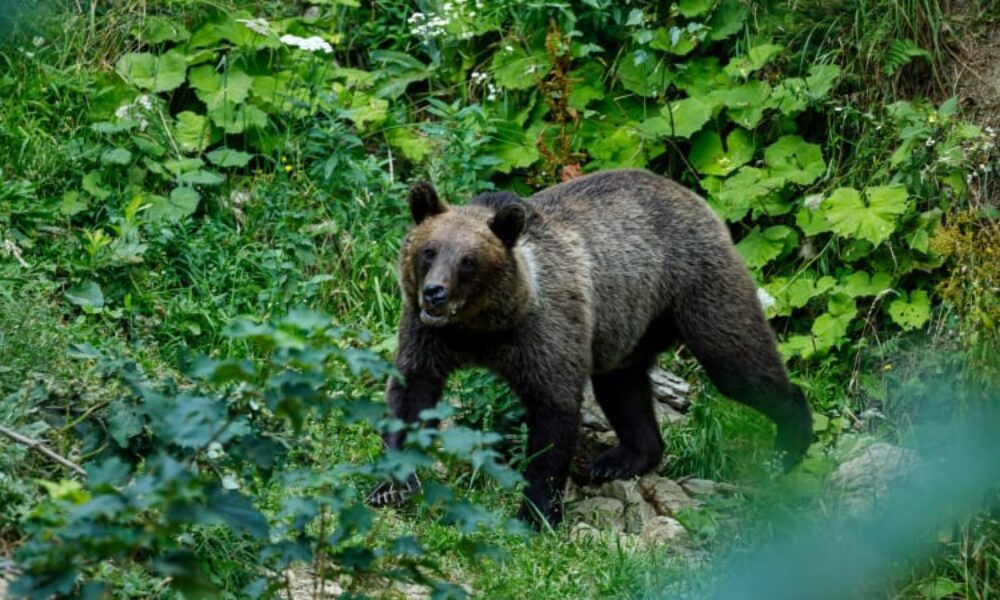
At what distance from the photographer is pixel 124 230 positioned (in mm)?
8453

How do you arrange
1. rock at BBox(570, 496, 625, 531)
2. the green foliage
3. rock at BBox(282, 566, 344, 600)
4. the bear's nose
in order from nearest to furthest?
the green foliage
rock at BBox(282, 566, 344, 600)
the bear's nose
rock at BBox(570, 496, 625, 531)

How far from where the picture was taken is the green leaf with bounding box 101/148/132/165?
910cm

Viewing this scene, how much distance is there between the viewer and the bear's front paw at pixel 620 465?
7918 mm

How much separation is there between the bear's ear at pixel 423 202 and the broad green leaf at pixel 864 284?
2997 millimetres

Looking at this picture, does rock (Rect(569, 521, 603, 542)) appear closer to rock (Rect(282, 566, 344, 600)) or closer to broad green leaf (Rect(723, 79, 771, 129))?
rock (Rect(282, 566, 344, 600))

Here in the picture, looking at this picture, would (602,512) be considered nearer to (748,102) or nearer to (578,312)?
(578,312)

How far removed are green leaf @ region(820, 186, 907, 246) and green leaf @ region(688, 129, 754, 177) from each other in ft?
2.45

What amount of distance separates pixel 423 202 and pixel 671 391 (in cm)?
232

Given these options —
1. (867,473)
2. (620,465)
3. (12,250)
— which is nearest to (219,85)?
(12,250)

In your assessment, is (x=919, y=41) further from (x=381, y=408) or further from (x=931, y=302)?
(x=381, y=408)

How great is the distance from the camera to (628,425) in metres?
8.02

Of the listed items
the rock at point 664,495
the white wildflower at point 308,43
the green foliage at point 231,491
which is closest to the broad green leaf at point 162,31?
the white wildflower at point 308,43

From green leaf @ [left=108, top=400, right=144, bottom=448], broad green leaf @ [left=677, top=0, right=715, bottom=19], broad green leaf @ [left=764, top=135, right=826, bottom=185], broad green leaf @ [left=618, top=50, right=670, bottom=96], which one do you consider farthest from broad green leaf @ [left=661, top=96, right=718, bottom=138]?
green leaf @ [left=108, top=400, right=144, bottom=448]

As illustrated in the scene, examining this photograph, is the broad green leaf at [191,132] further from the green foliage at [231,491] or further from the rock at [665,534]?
the green foliage at [231,491]
